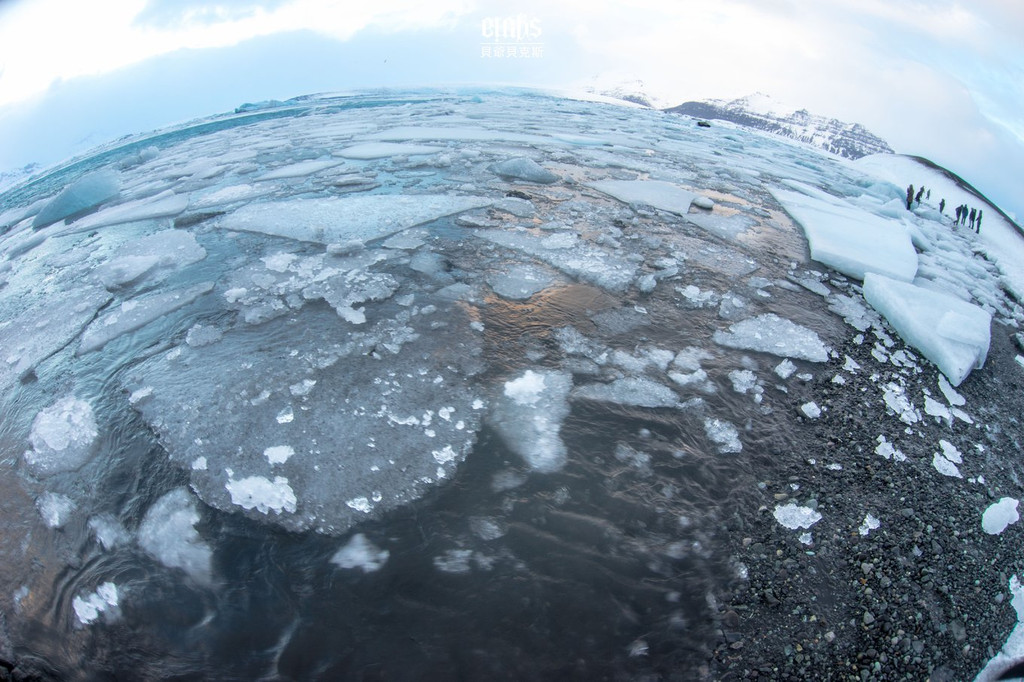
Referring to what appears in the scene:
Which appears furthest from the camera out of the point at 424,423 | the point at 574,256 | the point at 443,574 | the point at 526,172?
the point at 526,172

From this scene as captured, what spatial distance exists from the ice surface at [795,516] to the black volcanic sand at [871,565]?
16mm

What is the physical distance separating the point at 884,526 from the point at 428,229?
2.57 metres

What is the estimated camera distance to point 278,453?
128cm

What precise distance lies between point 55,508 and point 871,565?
89.6 inches

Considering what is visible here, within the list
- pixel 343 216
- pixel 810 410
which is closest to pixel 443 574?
pixel 810 410

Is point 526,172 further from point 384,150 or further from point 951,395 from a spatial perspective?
point 951,395

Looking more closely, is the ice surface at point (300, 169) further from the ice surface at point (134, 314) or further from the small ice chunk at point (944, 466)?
the small ice chunk at point (944, 466)

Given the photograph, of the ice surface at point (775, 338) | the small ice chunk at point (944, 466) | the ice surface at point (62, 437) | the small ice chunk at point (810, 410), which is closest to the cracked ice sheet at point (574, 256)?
the ice surface at point (775, 338)

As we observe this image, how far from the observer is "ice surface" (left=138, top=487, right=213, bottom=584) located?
1083 mm

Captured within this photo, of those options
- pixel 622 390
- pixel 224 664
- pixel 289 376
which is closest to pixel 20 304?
pixel 289 376

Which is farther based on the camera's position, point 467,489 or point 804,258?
point 804,258

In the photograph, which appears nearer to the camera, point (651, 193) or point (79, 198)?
point (651, 193)

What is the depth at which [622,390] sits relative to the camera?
1.54m

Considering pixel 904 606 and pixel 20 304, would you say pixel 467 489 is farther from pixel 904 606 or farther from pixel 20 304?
pixel 20 304
